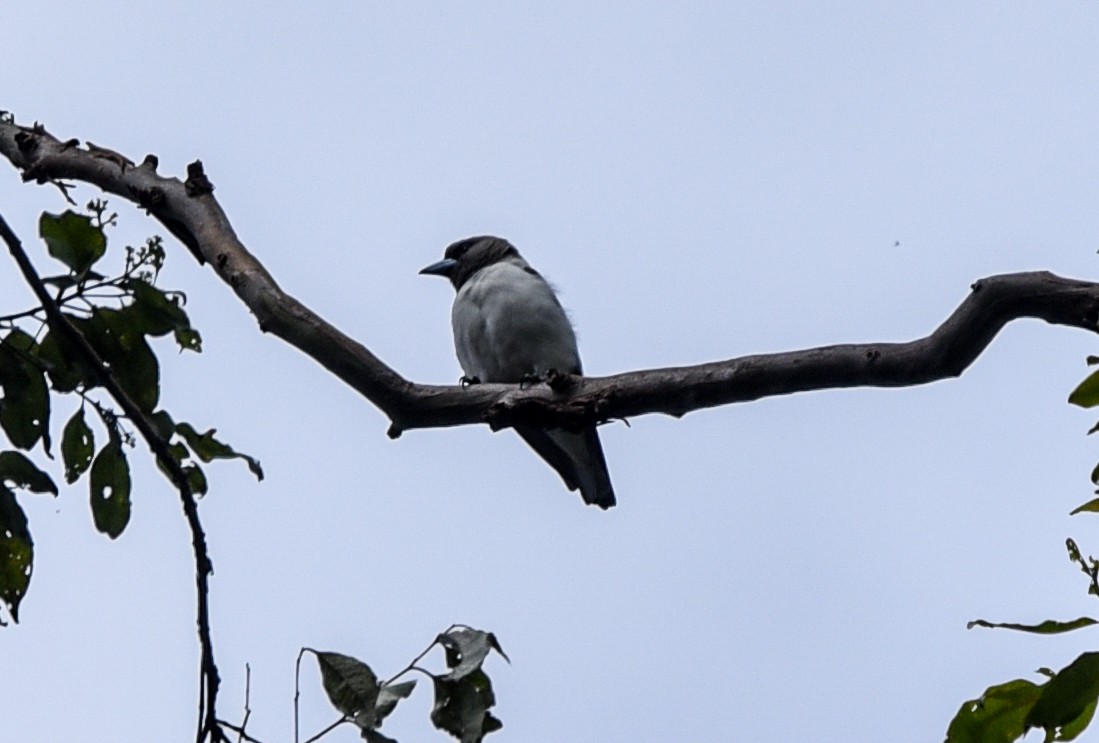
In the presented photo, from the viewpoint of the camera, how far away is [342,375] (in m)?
2.97

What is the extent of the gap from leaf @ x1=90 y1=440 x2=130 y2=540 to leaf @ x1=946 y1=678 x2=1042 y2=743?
2.04m

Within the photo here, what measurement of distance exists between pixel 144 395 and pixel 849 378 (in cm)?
164

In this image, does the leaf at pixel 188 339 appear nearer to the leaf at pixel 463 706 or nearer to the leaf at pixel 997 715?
the leaf at pixel 463 706

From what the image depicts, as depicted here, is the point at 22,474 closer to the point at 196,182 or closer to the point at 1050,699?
the point at 196,182

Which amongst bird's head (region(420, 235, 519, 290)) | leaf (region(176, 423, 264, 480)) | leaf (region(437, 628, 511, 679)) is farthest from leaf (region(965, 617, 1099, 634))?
bird's head (region(420, 235, 519, 290))

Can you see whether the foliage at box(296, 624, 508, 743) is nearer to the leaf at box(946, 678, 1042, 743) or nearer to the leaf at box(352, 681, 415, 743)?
the leaf at box(352, 681, 415, 743)

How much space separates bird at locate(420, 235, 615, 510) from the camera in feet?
20.1

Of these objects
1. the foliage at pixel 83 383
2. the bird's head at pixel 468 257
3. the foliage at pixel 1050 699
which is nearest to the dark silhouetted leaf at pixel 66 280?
the foliage at pixel 83 383

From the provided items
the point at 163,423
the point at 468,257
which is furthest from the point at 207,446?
the point at 468,257

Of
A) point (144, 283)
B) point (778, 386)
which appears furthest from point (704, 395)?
point (144, 283)

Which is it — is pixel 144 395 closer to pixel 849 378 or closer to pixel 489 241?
pixel 849 378

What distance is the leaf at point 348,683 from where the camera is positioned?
2676 millimetres

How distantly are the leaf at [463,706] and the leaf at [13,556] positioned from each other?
1.09 meters

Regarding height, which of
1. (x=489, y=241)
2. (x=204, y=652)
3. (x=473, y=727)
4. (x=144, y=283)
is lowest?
(x=473, y=727)
